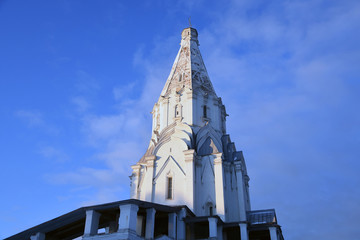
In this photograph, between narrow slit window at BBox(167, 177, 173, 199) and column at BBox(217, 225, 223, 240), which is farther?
narrow slit window at BBox(167, 177, 173, 199)

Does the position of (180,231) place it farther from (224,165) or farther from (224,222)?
(224,165)

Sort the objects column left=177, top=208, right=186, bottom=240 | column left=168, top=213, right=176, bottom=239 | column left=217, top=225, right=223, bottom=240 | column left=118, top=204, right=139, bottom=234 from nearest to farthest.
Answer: column left=118, top=204, right=139, bottom=234 → column left=168, top=213, right=176, bottom=239 → column left=177, top=208, right=186, bottom=240 → column left=217, top=225, right=223, bottom=240

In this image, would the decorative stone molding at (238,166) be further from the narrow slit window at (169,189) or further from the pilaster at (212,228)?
the pilaster at (212,228)

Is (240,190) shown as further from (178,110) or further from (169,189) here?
(178,110)

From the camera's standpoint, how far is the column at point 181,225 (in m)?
18.1

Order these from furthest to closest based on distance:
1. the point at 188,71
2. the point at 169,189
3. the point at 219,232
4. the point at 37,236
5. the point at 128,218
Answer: the point at 188,71 < the point at 169,189 < the point at 219,232 < the point at 37,236 < the point at 128,218

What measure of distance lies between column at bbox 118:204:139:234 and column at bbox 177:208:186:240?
3298 mm

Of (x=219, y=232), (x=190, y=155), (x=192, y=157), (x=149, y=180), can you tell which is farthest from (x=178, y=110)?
(x=219, y=232)

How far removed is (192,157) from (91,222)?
8309 millimetres

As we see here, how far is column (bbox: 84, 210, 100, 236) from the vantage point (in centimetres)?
1627

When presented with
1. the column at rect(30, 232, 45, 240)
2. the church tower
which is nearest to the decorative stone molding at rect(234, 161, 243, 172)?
the church tower

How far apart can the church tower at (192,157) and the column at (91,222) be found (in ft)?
20.1

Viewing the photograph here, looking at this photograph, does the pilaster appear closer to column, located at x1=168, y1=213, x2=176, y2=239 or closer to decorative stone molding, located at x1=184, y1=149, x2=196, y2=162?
column, located at x1=168, y1=213, x2=176, y2=239

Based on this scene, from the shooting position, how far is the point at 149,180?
2317 centimetres
